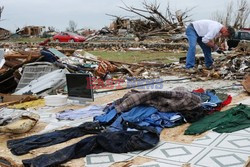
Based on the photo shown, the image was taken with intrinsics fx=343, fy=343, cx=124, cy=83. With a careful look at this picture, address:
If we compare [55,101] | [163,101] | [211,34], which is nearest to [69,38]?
[211,34]

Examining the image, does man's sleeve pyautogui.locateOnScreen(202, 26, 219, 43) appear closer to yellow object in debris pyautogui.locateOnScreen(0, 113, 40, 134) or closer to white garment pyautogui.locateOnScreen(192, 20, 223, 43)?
white garment pyautogui.locateOnScreen(192, 20, 223, 43)

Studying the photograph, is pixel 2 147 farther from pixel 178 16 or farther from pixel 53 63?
pixel 178 16

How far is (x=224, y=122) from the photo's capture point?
3.98 m

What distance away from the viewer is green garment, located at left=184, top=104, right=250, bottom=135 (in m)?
3.81

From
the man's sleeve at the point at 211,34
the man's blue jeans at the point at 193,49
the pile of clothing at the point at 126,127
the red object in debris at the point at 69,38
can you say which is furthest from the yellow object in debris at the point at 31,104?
the red object in debris at the point at 69,38

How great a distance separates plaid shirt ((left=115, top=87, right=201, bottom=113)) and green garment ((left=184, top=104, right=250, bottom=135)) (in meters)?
0.28

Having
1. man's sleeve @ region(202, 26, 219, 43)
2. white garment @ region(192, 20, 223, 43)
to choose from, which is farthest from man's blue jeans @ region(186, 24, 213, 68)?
man's sleeve @ region(202, 26, 219, 43)

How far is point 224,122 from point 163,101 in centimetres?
77

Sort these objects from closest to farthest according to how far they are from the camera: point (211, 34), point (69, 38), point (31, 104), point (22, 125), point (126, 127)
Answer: point (126, 127) < point (22, 125) < point (31, 104) < point (211, 34) < point (69, 38)

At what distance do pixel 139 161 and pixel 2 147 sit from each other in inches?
60.0

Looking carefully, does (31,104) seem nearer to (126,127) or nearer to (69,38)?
(126,127)

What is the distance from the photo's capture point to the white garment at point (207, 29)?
8.67 metres

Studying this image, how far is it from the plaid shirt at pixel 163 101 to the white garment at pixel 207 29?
15.5 feet

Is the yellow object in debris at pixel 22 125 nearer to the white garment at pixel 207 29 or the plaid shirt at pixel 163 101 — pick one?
the plaid shirt at pixel 163 101
